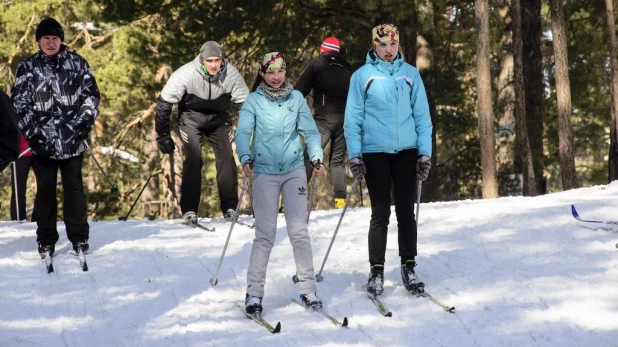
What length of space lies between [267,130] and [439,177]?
14.7 m

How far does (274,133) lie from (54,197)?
2762mm

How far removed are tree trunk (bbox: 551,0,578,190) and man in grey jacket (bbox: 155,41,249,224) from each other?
8189mm

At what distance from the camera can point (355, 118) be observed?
22.1 feet

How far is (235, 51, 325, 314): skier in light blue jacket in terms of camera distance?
651 centimetres

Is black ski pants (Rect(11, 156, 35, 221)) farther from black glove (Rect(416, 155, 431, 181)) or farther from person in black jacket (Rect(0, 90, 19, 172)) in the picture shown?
person in black jacket (Rect(0, 90, 19, 172))

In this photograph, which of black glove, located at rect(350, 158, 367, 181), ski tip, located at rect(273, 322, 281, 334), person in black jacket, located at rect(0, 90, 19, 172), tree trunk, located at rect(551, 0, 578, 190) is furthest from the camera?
tree trunk, located at rect(551, 0, 578, 190)

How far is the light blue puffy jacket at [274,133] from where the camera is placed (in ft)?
21.4

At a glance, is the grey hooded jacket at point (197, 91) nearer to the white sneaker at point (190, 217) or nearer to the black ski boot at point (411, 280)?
the white sneaker at point (190, 217)

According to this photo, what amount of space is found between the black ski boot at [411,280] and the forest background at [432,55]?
7.92m

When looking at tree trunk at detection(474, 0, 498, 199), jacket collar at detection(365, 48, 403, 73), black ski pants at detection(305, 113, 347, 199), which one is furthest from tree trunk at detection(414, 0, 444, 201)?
jacket collar at detection(365, 48, 403, 73)

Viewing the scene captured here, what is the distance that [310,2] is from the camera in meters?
17.8

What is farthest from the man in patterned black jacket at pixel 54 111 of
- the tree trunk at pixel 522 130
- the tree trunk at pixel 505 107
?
the tree trunk at pixel 505 107

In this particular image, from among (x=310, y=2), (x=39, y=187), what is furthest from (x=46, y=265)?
(x=310, y=2)

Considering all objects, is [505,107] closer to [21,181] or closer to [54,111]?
[21,181]
